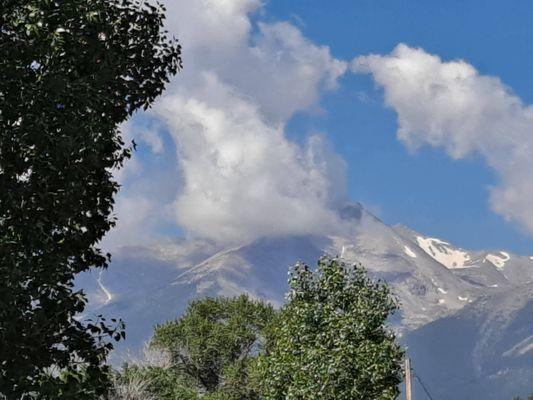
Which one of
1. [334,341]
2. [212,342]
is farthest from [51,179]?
[212,342]

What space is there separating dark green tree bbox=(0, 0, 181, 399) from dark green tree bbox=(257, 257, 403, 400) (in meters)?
22.1

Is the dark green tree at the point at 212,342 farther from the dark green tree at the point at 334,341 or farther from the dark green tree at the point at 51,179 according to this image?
the dark green tree at the point at 51,179

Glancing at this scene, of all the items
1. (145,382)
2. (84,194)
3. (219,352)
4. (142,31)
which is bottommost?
(84,194)

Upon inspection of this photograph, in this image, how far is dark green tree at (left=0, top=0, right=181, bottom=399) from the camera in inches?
479

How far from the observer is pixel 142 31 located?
15.2m

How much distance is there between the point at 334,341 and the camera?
35531 mm

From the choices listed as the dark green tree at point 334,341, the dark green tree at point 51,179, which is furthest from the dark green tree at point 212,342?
the dark green tree at point 51,179

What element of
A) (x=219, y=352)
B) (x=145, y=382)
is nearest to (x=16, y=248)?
(x=145, y=382)

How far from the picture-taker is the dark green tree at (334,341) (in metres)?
35.0

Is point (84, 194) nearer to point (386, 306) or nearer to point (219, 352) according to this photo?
point (386, 306)

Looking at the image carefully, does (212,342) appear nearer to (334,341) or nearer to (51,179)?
(334,341)

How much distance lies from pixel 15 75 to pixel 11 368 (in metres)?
4.17

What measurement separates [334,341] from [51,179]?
80.6ft

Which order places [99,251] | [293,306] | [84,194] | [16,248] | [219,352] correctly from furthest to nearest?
[219,352], [293,306], [99,251], [84,194], [16,248]
